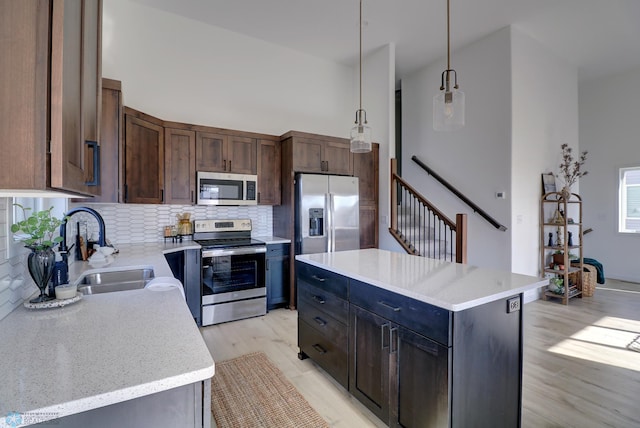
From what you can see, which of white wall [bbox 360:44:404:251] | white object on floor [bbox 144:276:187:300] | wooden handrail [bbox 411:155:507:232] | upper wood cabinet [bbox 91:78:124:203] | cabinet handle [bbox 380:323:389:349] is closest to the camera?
white object on floor [bbox 144:276:187:300]

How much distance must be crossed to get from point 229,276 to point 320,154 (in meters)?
2.00

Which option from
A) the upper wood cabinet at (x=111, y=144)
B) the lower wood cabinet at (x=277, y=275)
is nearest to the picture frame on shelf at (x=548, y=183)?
the lower wood cabinet at (x=277, y=275)

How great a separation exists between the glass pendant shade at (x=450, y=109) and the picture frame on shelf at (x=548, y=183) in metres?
3.44

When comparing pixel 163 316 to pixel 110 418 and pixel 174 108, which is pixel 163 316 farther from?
pixel 174 108

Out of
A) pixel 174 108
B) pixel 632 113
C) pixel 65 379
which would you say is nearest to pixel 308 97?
pixel 174 108

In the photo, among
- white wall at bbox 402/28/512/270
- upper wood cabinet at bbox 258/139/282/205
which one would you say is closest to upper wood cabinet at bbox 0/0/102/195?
upper wood cabinet at bbox 258/139/282/205

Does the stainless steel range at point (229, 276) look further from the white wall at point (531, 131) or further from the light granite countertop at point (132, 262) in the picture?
the white wall at point (531, 131)

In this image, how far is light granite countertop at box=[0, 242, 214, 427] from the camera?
67 cm

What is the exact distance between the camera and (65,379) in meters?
0.73

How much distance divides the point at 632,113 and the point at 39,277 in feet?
27.6

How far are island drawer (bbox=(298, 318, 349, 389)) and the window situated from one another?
663 cm

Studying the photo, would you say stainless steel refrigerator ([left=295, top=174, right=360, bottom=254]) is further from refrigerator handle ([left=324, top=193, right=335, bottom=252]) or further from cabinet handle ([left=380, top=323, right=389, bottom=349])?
cabinet handle ([left=380, top=323, right=389, bottom=349])

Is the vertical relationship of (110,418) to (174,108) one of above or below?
below

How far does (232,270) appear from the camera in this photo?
3.49 m
